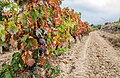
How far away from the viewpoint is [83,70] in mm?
11648

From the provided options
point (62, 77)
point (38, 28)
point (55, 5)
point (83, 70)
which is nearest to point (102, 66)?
point (83, 70)

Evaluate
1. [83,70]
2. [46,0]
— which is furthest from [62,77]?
[46,0]

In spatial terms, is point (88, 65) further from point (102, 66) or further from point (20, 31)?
point (20, 31)

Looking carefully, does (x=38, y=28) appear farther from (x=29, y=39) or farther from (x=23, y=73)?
(x=23, y=73)

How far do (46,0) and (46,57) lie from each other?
1349 millimetres

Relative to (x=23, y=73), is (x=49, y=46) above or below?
above

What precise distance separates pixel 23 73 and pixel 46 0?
1.73m

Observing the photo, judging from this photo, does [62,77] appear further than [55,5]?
Yes

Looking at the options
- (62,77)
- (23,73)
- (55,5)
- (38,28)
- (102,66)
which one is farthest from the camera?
(102,66)

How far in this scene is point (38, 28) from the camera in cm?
604

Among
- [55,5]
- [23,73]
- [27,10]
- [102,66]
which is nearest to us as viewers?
[27,10]

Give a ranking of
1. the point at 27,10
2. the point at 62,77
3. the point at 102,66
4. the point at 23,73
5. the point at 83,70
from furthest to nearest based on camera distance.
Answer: the point at 102,66 → the point at 83,70 → the point at 62,77 → the point at 23,73 → the point at 27,10

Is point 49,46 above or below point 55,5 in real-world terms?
below

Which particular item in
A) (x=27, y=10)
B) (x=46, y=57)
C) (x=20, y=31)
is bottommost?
(x=46, y=57)
